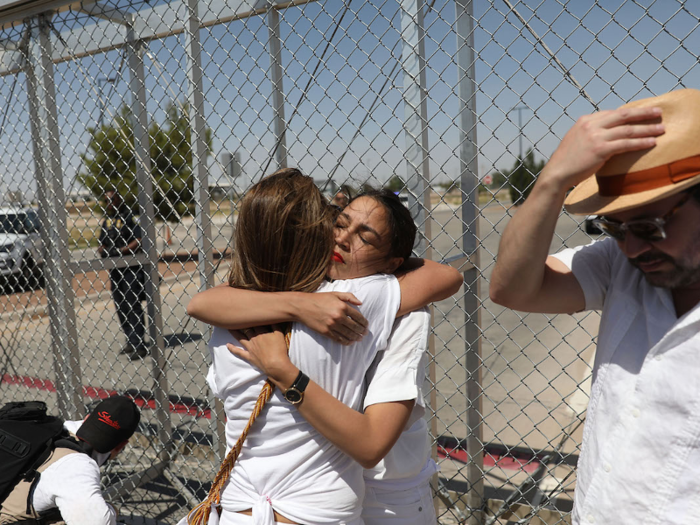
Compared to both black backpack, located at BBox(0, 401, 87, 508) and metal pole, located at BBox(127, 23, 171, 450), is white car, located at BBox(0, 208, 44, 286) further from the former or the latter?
black backpack, located at BBox(0, 401, 87, 508)

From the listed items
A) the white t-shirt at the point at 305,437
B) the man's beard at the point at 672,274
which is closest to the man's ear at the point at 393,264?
the white t-shirt at the point at 305,437

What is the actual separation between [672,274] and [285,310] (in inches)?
35.8

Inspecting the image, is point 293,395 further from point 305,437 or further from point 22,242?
point 22,242

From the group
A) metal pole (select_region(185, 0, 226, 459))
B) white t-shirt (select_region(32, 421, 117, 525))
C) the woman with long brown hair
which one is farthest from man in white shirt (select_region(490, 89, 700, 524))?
metal pole (select_region(185, 0, 226, 459))

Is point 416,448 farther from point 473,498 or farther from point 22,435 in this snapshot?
point 22,435

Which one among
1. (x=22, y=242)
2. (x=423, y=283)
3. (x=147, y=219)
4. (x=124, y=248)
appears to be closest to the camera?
(x=423, y=283)

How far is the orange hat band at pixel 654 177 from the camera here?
1.09 m

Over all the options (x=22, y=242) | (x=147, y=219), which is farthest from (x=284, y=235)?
(x=22, y=242)

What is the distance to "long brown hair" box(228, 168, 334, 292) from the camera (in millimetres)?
1509

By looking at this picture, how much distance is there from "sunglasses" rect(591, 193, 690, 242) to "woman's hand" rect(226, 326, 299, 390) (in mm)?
823

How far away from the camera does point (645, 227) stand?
117 centimetres

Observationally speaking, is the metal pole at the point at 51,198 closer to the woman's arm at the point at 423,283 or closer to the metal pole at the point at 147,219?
the metal pole at the point at 147,219

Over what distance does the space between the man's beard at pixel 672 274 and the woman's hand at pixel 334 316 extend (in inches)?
26.6

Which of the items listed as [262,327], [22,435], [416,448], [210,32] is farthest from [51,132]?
[416,448]
